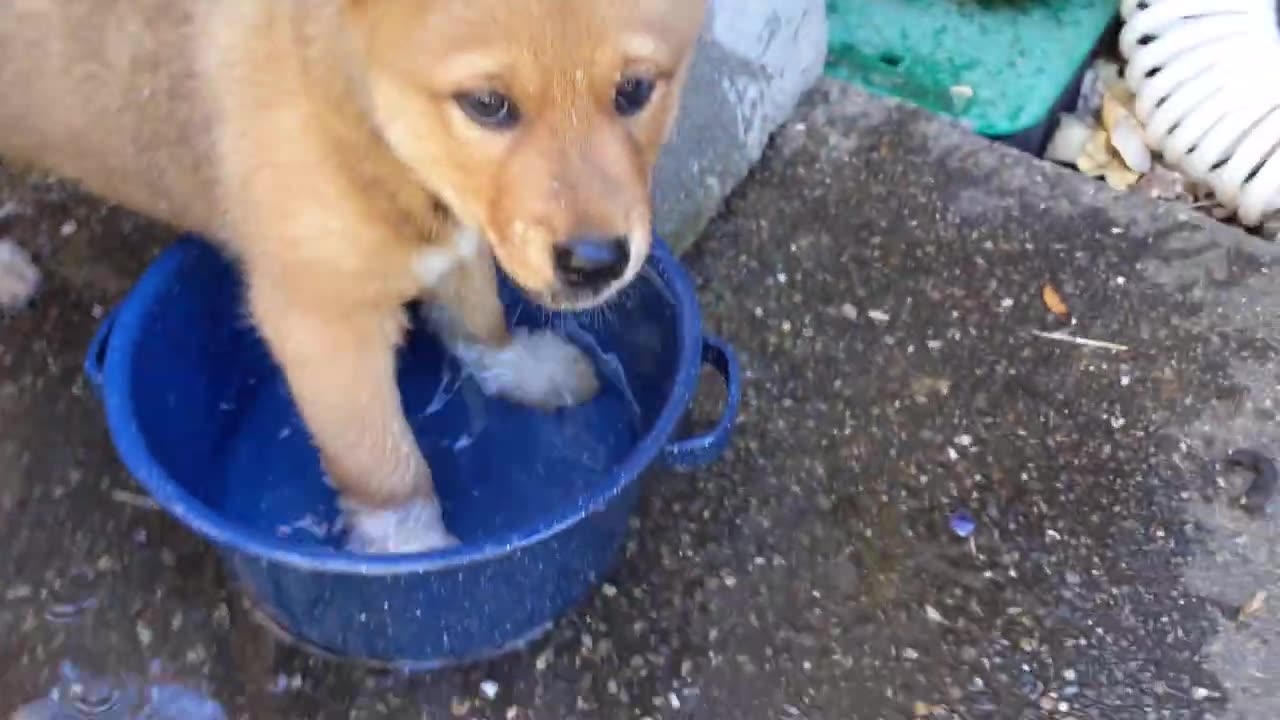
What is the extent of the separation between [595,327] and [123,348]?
784mm

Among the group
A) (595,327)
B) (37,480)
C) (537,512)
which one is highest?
(595,327)

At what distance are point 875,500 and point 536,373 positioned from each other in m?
0.61

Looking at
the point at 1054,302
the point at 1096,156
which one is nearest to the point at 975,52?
the point at 1096,156

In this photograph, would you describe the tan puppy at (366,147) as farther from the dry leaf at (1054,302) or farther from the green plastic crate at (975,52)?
the green plastic crate at (975,52)

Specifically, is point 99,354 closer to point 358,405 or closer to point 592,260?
point 358,405

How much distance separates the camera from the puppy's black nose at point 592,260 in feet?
5.34

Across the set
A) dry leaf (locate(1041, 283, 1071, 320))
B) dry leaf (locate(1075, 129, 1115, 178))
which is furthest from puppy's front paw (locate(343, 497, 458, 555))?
dry leaf (locate(1075, 129, 1115, 178))

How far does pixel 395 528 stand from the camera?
7.04ft

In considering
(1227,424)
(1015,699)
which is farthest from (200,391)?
(1227,424)

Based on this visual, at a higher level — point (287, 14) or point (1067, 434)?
point (287, 14)

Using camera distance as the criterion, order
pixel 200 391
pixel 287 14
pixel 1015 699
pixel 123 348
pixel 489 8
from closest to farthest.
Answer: pixel 489 8 < pixel 287 14 < pixel 123 348 < pixel 1015 699 < pixel 200 391

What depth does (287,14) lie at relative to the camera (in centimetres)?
180

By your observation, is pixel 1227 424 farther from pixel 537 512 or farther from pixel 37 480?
pixel 37 480

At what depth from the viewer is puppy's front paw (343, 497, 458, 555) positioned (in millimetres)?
2139
